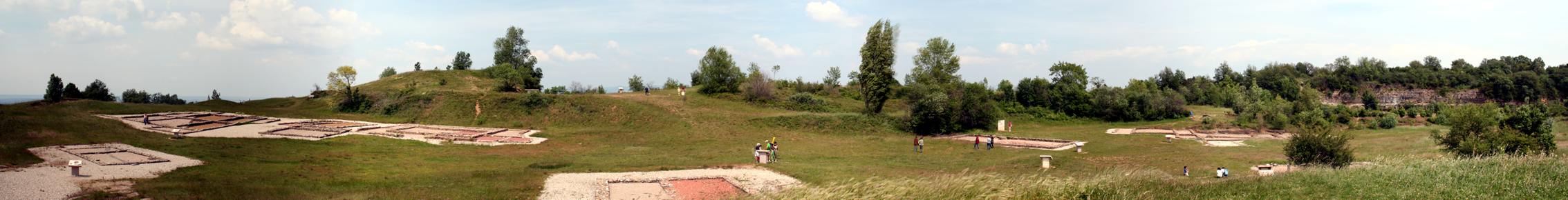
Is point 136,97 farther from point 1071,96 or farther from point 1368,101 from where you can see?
point 1368,101

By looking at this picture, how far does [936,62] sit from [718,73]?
1598cm

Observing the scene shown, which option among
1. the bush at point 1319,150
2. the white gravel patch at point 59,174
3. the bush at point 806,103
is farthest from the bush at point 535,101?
the bush at point 1319,150

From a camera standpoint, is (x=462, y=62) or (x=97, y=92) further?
(x=462, y=62)

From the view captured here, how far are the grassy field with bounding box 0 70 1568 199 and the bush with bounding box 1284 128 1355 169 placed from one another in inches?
52.0

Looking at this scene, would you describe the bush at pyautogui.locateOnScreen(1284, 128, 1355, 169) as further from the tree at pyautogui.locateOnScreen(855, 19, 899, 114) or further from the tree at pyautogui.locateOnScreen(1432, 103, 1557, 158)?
the tree at pyautogui.locateOnScreen(855, 19, 899, 114)

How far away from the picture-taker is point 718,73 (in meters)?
58.2

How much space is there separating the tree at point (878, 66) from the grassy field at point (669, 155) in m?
1.83

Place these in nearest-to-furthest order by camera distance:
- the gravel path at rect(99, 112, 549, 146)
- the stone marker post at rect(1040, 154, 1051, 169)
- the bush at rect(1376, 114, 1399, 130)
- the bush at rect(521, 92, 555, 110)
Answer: the stone marker post at rect(1040, 154, 1051, 169) → the gravel path at rect(99, 112, 549, 146) → the bush at rect(521, 92, 555, 110) → the bush at rect(1376, 114, 1399, 130)

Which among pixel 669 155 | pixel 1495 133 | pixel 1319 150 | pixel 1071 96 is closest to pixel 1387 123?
pixel 1071 96

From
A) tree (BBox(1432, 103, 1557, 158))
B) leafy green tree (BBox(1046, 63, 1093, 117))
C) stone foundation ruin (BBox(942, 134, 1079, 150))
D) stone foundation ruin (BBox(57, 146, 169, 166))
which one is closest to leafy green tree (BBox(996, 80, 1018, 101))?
leafy green tree (BBox(1046, 63, 1093, 117))

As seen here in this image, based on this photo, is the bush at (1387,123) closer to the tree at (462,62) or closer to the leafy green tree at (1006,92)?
the leafy green tree at (1006,92)

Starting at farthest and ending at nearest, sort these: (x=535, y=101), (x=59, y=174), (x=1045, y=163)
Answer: (x=535, y=101)
(x=1045, y=163)
(x=59, y=174)

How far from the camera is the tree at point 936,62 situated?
55.8 meters

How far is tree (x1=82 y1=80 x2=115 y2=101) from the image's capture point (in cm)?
3027
